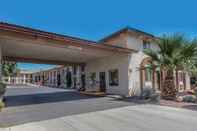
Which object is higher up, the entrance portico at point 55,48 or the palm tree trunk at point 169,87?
the entrance portico at point 55,48

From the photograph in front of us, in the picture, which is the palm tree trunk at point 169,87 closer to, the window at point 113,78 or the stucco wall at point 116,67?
the stucco wall at point 116,67

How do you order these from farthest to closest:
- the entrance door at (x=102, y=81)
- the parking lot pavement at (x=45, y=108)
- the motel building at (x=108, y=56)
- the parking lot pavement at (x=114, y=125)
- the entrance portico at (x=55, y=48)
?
the entrance door at (x=102, y=81) < the motel building at (x=108, y=56) < the entrance portico at (x=55, y=48) < the parking lot pavement at (x=45, y=108) < the parking lot pavement at (x=114, y=125)

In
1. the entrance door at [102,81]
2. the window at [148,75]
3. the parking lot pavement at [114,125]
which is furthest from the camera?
the entrance door at [102,81]

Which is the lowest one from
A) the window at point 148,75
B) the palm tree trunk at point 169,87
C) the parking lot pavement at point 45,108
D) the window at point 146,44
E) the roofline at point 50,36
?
the parking lot pavement at point 45,108

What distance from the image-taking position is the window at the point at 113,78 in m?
17.2

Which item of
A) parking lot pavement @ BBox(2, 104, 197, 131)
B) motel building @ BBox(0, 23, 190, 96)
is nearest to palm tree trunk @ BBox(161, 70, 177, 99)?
motel building @ BBox(0, 23, 190, 96)

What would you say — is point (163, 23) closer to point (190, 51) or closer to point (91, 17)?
point (190, 51)

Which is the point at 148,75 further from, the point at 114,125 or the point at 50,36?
the point at 114,125

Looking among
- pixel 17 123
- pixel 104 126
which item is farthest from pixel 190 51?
pixel 17 123

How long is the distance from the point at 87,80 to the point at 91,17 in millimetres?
7371

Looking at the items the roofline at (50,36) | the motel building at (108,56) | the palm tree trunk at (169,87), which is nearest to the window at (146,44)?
the motel building at (108,56)

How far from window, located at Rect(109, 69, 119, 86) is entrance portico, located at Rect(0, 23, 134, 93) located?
0.43 m

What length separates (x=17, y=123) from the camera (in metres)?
6.79

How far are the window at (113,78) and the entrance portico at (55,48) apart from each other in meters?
0.43
